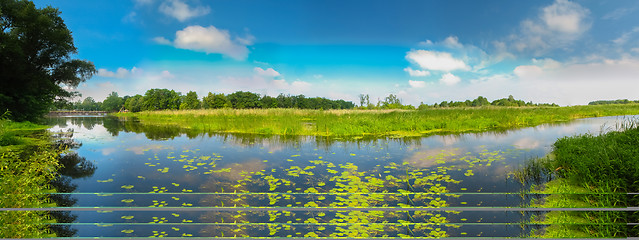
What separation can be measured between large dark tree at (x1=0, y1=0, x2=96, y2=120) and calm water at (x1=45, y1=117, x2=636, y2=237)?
1166cm

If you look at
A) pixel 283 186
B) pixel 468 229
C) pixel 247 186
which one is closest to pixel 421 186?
pixel 468 229

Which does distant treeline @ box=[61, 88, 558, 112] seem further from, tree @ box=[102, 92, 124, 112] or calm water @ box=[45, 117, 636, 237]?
calm water @ box=[45, 117, 636, 237]

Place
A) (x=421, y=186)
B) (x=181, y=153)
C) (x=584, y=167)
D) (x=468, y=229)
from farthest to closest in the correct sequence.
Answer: (x=181, y=153) → (x=421, y=186) → (x=584, y=167) → (x=468, y=229)

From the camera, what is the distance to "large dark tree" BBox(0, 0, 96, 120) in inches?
666

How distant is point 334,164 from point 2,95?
19.6 m

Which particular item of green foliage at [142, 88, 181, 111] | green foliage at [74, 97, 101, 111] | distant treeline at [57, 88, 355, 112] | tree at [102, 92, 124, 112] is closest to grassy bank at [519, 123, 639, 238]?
distant treeline at [57, 88, 355, 112]

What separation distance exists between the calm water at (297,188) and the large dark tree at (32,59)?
11.7m

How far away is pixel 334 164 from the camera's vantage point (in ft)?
24.2

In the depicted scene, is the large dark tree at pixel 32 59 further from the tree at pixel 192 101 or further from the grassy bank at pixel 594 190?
the tree at pixel 192 101

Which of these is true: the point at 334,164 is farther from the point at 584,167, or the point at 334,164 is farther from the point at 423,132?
the point at 423,132

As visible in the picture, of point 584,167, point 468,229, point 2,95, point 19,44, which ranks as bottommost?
point 468,229

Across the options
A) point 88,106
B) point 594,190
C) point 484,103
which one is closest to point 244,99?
point 484,103

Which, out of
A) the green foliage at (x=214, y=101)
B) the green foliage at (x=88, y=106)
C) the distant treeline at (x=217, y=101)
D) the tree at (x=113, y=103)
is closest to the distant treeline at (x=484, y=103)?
the distant treeline at (x=217, y=101)

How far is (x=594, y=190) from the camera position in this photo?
178 inches
